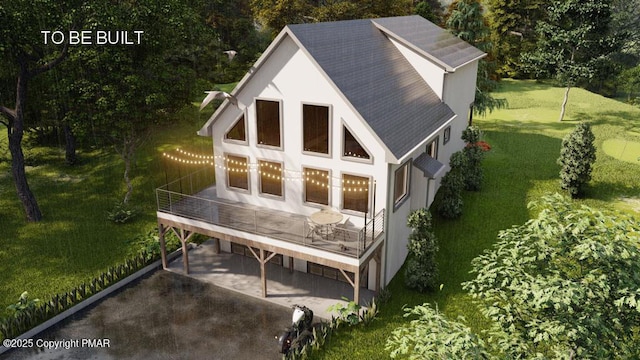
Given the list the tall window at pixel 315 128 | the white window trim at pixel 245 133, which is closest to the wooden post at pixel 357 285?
the tall window at pixel 315 128

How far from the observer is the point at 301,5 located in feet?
159

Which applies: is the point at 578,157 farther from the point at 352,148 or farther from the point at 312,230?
the point at 312,230

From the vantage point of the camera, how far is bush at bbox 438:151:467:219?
23547 millimetres

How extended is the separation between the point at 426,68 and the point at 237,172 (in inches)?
459

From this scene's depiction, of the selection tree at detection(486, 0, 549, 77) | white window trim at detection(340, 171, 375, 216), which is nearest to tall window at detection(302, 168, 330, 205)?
white window trim at detection(340, 171, 375, 216)

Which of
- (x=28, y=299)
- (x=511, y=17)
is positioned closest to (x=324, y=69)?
(x=28, y=299)

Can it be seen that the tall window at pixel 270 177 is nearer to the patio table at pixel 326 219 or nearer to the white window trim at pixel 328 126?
the white window trim at pixel 328 126

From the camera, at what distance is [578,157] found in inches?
1033

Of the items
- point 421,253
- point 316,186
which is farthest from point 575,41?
point 316,186

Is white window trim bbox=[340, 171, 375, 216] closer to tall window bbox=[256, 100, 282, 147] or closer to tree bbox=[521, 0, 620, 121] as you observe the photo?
tall window bbox=[256, 100, 282, 147]

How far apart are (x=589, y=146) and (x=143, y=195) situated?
27.1 m

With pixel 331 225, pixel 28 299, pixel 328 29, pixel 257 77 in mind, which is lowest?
pixel 28 299

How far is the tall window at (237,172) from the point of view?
68.7 feet

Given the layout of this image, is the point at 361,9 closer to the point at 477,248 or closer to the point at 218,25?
the point at 218,25
